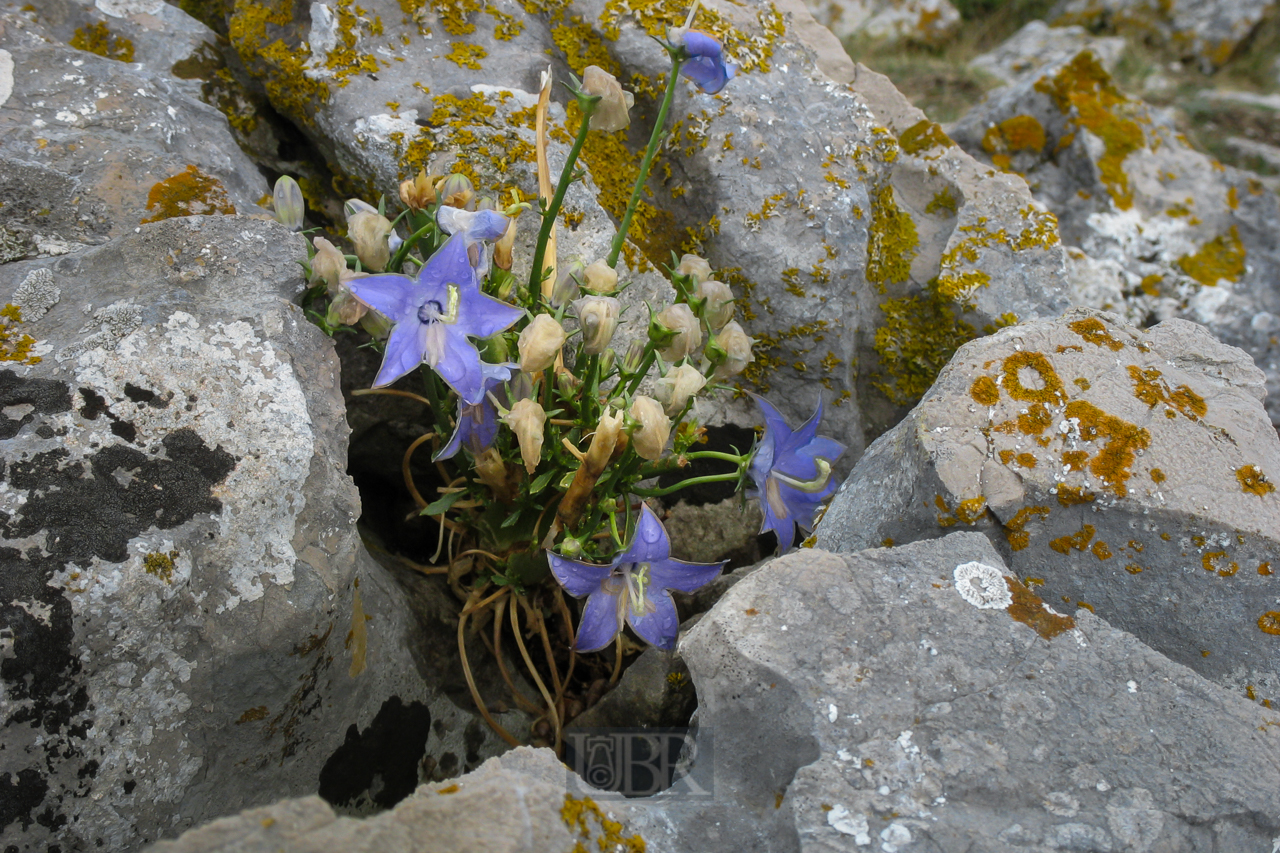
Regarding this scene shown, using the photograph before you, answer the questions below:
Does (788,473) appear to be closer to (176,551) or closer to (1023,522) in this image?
(1023,522)

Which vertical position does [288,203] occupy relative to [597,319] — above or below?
below

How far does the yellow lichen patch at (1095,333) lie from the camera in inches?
79.5

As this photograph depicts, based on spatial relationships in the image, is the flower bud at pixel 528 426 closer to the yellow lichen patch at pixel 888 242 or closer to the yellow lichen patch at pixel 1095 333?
the yellow lichen patch at pixel 1095 333

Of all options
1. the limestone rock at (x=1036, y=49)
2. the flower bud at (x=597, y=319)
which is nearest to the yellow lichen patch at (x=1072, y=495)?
the flower bud at (x=597, y=319)

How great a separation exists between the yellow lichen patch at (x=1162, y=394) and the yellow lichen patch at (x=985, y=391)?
1.01 ft

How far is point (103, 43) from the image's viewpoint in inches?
97.6

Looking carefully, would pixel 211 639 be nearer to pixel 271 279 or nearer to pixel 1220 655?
pixel 271 279

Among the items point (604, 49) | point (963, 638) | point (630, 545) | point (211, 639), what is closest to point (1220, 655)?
point (963, 638)

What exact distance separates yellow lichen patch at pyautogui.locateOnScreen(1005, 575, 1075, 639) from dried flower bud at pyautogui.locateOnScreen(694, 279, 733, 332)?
2.76 ft

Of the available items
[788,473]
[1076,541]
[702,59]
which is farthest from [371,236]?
[1076,541]

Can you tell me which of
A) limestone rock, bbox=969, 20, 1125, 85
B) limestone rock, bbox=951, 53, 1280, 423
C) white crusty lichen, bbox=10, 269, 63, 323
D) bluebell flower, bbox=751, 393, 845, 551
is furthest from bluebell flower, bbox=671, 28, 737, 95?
limestone rock, bbox=969, 20, 1125, 85

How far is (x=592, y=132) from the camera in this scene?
2707 millimetres

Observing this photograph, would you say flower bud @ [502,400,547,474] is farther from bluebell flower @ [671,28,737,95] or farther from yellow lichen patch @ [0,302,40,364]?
yellow lichen patch @ [0,302,40,364]

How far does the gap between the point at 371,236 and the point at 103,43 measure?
139 centimetres
